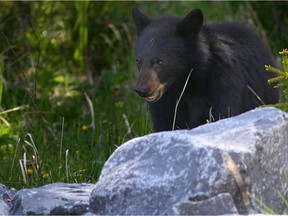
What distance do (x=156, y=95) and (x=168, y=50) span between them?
15.0 inches

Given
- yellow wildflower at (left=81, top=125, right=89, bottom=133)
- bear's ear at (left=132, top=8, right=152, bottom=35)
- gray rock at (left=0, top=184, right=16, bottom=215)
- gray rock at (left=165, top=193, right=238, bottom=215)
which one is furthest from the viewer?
yellow wildflower at (left=81, top=125, right=89, bottom=133)

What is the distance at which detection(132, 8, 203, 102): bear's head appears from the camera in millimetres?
5980

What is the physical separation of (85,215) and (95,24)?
20.7 ft

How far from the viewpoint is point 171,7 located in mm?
11117

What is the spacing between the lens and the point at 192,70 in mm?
6129

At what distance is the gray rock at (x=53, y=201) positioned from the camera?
4059mm

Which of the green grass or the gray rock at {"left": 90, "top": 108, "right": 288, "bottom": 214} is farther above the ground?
the gray rock at {"left": 90, "top": 108, "right": 288, "bottom": 214}

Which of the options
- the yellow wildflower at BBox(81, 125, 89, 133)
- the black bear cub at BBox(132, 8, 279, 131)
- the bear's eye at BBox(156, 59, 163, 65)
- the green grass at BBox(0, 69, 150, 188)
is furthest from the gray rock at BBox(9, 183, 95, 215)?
the yellow wildflower at BBox(81, 125, 89, 133)

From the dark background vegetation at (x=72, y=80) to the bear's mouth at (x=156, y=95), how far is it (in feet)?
1.84

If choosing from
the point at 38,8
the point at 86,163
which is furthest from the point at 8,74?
the point at 86,163

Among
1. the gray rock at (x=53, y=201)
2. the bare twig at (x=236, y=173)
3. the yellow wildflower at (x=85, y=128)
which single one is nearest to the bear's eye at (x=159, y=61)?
the yellow wildflower at (x=85, y=128)

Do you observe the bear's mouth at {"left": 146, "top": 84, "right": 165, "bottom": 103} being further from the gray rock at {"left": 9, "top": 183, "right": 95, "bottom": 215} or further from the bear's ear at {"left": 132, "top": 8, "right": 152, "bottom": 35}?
the gray rock at {"left": 9, "top": 183, "right": 95, "bottom": 215}

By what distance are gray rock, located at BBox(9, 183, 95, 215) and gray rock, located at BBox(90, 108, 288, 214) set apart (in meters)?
0.16

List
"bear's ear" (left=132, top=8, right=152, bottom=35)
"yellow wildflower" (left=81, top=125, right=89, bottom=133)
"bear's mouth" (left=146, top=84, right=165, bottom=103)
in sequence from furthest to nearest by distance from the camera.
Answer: "yellow wildflower" (left=81, top=125, right=89, bottom=133), "bear's ear" (left=132, top=8, right=152, bottom=35), "bear's mouth" (left=146, top=84, right=165, bottom=103)
